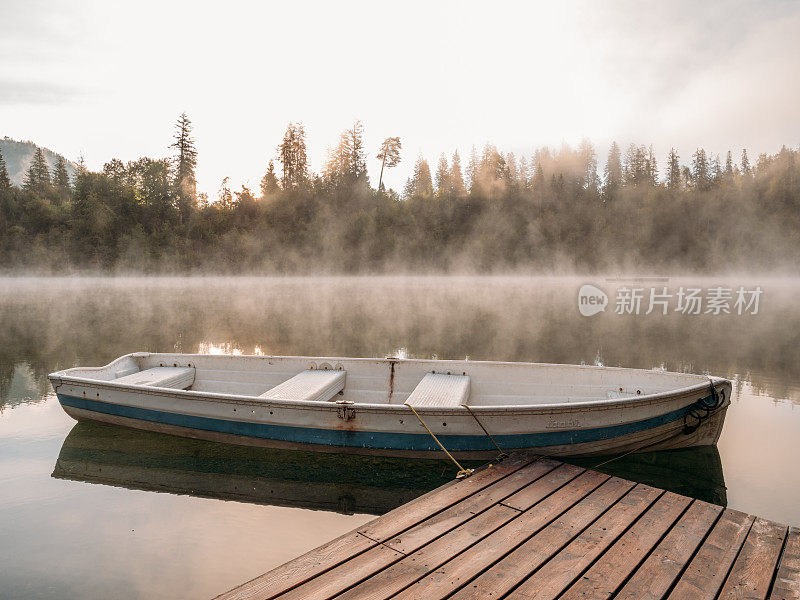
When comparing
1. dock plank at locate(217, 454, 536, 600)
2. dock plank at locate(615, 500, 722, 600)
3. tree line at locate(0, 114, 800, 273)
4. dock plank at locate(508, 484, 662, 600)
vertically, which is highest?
tree line at locate(0, 114, 800, 273)

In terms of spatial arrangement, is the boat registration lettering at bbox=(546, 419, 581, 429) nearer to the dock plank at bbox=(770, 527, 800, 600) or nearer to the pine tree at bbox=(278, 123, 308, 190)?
the dock plank at bbox=(770, 527, 800, 600)

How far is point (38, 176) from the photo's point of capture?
3297 inches

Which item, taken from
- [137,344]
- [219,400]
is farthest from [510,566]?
[137,344]

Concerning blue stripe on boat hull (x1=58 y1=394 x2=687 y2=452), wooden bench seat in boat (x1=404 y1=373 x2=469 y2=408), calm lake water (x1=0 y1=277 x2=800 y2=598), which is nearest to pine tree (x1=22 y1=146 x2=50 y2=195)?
calm lake water (x1=0 y1=277 x2=800 y2=598)

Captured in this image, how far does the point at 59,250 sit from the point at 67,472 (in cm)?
7285

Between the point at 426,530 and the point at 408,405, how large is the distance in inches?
91.7

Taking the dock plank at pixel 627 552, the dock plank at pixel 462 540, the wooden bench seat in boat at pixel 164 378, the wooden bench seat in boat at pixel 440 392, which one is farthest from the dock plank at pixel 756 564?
the wooden bench seat in boat at pixel 164 378

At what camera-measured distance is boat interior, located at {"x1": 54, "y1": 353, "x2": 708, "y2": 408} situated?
7.30 meters

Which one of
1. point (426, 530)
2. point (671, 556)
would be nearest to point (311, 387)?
point (426, 530)

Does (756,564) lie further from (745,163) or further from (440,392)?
(745,163)

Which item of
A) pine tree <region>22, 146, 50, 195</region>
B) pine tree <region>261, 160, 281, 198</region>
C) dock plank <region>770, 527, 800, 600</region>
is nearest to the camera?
dock plank <region>770, 527, 800, 600</region>

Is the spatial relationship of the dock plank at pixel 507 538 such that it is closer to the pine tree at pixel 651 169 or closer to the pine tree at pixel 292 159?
the pine tree at pixel 292 159

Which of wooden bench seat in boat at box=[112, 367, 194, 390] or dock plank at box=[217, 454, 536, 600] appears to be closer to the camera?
dock plank at box=[217, 454, 536, 600]

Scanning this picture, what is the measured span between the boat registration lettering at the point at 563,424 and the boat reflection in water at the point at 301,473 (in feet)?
2.06
